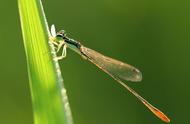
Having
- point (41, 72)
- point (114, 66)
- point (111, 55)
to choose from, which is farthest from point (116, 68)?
point (41, 72)

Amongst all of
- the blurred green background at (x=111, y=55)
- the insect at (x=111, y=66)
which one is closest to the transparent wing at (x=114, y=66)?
the insect at (x=111, y=66)

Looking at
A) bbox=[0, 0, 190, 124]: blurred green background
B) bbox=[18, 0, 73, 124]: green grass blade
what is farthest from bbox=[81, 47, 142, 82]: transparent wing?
bbox=[18, 0, 73, 124]: green grass blade

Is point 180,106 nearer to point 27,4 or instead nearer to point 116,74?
point 116,74

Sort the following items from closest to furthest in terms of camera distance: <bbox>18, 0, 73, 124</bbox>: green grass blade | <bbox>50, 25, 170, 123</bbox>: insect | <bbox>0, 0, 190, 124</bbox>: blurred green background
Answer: <bbox>18, 0, 73, 124</bbox>: green grass blade < <bbox>50, 25, 170, 123</bbox>: insect < <bbox>0, 0, 190, 124</bbox>: blurred green background

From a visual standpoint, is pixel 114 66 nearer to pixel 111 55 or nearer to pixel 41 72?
pixel 111 55

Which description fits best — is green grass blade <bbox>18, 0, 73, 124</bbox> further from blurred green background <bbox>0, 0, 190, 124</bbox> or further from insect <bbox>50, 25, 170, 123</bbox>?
blurred green background <bbox>0, 0, 190, 124</bbox>

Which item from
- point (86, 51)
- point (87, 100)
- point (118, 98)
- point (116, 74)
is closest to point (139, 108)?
point (118, 98)

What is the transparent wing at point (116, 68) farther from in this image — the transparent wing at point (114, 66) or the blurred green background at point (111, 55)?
the blurred green background at point (111, 55)
